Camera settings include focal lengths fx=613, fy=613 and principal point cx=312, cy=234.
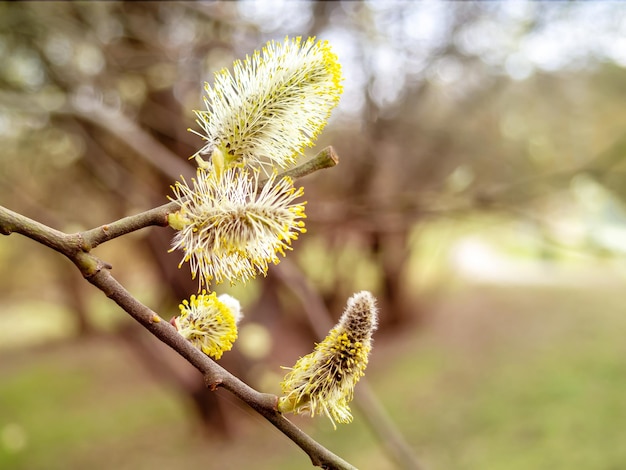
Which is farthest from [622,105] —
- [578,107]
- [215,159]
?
[215,159]

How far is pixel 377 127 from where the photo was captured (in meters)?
6.12

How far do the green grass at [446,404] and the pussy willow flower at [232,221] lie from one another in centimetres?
422

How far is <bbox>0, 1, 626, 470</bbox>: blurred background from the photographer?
13.0 ft

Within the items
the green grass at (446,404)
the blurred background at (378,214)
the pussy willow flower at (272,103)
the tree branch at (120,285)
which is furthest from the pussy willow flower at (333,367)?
the green grass at (446,404)

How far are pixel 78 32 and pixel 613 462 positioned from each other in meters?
5.07

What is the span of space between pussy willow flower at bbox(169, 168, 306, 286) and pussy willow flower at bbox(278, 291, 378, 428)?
0.13 m

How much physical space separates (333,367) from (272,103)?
37 centimetres

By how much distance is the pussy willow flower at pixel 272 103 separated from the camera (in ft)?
2.70

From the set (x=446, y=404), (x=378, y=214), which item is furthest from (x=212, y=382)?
(x=446, y=404)

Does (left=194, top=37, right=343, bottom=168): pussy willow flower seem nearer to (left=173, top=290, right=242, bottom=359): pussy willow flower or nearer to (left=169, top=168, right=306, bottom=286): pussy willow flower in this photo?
(left=169, top=168, right=306, bottom=286): pussy willow flower

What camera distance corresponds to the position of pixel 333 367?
823mm

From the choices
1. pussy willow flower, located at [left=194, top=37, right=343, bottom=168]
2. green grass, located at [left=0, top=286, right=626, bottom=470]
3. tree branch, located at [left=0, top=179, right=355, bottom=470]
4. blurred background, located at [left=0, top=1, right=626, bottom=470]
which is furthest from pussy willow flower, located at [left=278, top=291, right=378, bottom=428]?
green grass, located at [left=0, top=286, right=626, bottom=470]

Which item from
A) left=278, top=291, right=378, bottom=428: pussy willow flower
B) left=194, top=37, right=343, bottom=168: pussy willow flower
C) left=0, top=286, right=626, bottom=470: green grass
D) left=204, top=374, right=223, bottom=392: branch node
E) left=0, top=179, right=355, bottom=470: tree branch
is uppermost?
left=0, top=286, right=626, bottom=470: green grass

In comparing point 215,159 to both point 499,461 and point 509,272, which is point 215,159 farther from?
point 509,272
